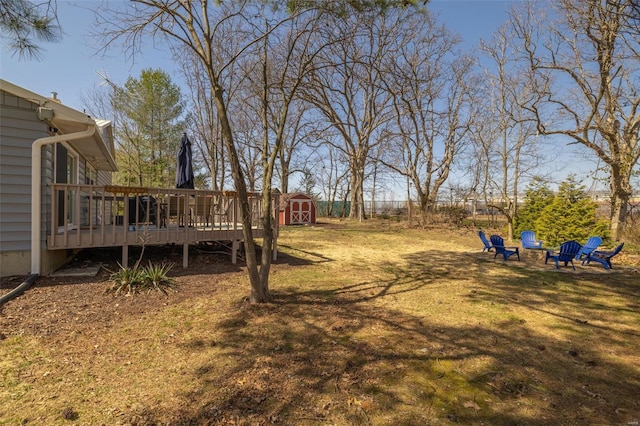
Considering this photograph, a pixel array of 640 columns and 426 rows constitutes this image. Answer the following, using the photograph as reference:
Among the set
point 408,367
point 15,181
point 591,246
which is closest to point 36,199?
point 15,181

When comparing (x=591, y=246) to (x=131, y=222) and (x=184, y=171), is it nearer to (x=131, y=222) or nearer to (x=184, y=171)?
(x=184, y=171)

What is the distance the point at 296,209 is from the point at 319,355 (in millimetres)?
19700

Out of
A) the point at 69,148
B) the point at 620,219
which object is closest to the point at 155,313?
the point at 69,148

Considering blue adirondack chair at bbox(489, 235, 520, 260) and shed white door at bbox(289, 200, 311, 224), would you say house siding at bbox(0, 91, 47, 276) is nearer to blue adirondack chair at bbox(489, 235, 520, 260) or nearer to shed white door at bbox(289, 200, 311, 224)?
blue adirondack chair at bbox(489, 235, 520, 260)

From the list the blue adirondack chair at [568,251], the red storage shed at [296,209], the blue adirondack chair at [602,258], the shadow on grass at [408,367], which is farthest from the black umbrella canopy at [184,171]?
the red storage shed at [296,209]

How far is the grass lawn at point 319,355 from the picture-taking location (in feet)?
8.16

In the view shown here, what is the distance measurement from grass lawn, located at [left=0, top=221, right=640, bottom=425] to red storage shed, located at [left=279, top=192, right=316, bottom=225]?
16.3 m

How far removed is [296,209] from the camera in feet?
75.3

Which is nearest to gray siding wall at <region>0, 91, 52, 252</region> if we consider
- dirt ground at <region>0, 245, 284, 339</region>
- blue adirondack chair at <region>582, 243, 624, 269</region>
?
dirt ground at <region>0, 245, 284, 339</region>

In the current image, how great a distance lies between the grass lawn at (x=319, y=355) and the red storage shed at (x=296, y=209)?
1633cm

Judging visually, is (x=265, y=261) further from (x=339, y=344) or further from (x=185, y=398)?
(x=185, y=398)

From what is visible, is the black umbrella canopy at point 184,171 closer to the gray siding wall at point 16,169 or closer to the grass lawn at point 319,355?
the grass lawn at point 319,355

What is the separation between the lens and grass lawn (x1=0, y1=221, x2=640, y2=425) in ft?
8.16

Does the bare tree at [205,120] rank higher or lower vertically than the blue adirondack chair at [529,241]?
higher
